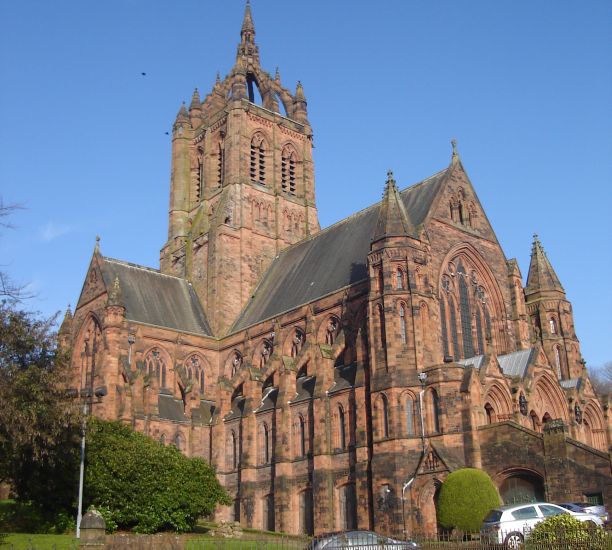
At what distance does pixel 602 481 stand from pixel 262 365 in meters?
27.4

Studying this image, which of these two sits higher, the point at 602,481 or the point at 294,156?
the point at 294,156

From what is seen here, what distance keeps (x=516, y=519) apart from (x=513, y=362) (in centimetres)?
1920

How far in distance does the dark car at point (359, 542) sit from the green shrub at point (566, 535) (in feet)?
13.3

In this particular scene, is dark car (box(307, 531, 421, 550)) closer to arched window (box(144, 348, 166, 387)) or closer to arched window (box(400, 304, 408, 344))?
arched window (box(400, 304, 408, 344))

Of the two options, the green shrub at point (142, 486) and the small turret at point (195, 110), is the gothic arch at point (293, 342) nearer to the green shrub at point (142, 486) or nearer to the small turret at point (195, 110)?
the green shrub at point (142, 486)

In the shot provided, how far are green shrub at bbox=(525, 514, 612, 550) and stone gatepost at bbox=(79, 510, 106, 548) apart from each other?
39.7 feet

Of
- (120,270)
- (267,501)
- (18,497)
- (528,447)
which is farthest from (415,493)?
(120,270)

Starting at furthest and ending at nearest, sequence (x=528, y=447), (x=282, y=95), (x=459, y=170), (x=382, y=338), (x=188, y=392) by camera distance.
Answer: (x=282, y=95) → (x=188, y=392) → (x=459, y=170) → (x=382, y=338) → (x=528, y=447)

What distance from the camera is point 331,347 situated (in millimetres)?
46562

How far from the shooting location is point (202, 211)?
68.4 metres

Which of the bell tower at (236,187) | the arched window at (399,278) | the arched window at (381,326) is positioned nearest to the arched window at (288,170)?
the bell tower at (236,187)

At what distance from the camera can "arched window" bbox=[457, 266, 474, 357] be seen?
47.2 meters

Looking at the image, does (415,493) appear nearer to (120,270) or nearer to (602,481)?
(602,481)

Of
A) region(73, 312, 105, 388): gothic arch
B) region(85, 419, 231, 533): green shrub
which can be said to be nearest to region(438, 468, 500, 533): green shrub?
region(85, 419, 231, 533): green shrub
